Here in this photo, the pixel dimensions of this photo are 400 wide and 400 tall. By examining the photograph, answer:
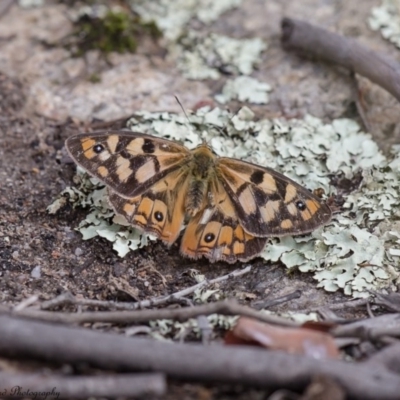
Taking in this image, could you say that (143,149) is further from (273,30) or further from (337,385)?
(273,30)

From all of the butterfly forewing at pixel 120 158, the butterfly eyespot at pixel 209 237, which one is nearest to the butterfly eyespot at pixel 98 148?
the butterfly forewing at pixel 120 158

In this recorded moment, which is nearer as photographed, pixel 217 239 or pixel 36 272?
pixel 36 272

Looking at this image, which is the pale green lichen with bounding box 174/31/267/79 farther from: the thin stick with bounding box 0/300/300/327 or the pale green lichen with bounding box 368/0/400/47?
the thin stick with bounding box 0/300/300/327

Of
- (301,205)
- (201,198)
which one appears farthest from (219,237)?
(301,205)

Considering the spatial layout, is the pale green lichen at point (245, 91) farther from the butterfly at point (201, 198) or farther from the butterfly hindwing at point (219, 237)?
the butterfly hindwing at point (219, 237)

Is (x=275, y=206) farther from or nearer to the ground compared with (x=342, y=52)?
nearer to the ground

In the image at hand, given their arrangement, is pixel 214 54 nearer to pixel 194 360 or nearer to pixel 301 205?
pixel 301 205

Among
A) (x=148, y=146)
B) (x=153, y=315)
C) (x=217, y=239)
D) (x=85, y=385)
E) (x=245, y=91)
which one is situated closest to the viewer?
(x=85, y=385)

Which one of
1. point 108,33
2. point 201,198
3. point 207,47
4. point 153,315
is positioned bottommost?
point 153,315
